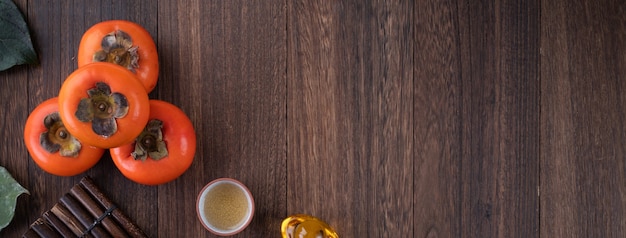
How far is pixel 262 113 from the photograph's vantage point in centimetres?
108

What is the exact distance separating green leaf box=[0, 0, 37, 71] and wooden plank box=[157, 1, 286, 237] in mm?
225

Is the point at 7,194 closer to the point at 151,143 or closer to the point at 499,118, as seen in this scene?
the point at 151,143

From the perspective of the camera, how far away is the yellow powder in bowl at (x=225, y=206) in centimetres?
104

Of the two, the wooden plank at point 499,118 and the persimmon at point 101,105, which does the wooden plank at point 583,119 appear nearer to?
the wooden plank at point 499,118

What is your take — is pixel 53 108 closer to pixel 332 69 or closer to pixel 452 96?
pixel 332 69

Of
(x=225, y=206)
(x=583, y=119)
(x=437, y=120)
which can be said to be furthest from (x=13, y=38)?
(x=583, y=119)

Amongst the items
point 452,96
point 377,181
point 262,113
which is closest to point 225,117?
point 262,113

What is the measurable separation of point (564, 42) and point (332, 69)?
1.38ft

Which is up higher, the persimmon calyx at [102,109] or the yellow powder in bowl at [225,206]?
the persimmon calyx at [102,109]

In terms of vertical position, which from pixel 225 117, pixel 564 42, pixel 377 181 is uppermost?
pixel 564 42

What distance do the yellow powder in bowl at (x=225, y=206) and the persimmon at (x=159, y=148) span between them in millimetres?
92

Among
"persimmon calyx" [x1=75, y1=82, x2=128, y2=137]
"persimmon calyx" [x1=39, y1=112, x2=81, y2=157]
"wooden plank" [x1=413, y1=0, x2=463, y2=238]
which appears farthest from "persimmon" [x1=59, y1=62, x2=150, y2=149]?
"wooden plank" [x1=413, y1=0, x2=463, y2=238]

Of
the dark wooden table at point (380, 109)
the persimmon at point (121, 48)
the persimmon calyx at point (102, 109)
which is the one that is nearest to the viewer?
the persimmon calyx at point (102, 109)

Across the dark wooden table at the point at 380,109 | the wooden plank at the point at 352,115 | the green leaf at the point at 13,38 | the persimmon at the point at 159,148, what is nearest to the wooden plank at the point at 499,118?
the dark wooden table at the point at 380,109
